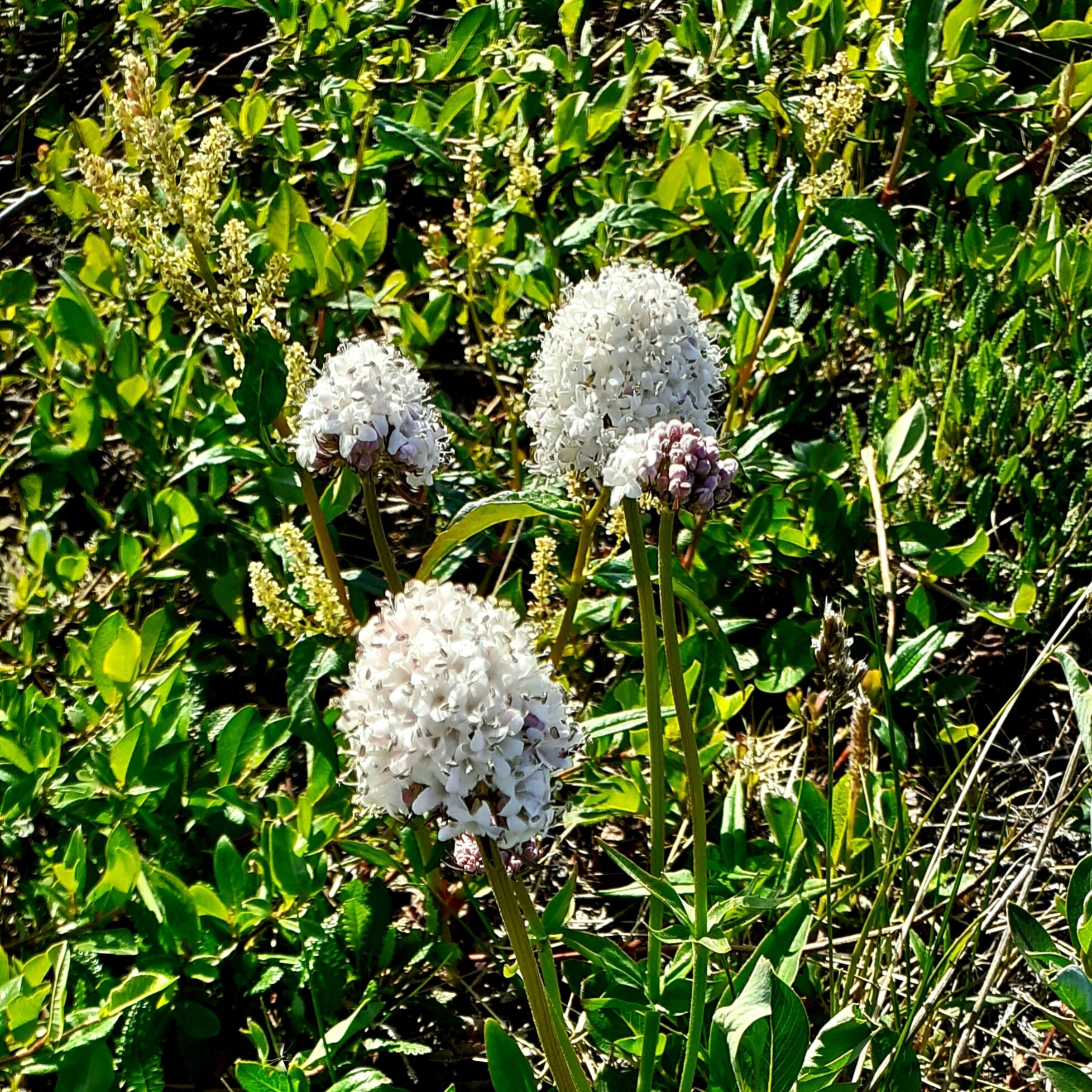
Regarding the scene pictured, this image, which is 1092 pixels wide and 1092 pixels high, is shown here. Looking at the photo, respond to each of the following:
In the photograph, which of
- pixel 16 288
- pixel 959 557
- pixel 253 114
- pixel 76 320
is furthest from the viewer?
pixel 253 114

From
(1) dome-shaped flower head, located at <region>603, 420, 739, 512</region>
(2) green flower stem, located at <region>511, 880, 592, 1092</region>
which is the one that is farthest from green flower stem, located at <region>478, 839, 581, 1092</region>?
(1) dome-shaped flower head, located at <region>603, 420, 739, 512</region>

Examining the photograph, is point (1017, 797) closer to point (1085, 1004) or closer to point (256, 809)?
point (1085, 1004)

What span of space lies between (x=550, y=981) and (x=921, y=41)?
2092 millimetres

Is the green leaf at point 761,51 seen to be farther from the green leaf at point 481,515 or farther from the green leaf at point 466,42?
the green leaf at point 481,515

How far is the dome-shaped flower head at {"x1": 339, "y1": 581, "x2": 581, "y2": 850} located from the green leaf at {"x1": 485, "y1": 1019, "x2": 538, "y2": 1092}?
0.33 m

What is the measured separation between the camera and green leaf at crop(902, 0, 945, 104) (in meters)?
2.50

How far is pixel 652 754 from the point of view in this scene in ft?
4.21

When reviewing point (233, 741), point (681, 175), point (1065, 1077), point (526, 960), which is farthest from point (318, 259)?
point (1065, 1077)

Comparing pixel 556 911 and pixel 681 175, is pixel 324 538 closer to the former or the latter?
pixel 556 911

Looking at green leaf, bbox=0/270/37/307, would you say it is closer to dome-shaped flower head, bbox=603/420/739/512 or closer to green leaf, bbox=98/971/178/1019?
green leaf, bbox=98/971/178/1019

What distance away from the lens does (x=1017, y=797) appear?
1.97 metres

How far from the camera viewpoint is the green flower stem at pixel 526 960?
3.62 feet

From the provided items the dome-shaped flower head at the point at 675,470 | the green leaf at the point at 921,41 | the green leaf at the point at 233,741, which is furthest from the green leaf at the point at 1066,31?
the green leaf at the point at 233,741

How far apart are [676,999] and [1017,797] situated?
2.51 ft
